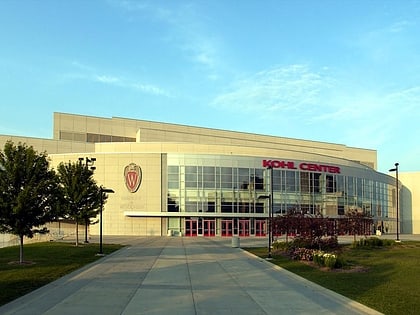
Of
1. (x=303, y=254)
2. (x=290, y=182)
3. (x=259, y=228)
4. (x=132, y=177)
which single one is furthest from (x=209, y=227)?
(x=303, y=254)

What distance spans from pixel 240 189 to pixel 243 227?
18.1 ft

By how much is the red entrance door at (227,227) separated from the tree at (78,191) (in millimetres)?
32093

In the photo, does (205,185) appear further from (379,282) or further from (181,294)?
(181,294)

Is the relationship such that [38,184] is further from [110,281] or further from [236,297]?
[236,297]

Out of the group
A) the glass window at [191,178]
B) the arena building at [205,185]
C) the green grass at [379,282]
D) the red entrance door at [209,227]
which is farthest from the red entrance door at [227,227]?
the green grass at [379,282]

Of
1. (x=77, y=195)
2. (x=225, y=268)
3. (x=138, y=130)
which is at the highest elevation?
(x=138, y=130)

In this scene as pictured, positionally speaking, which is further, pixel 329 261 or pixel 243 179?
pixel 243 179

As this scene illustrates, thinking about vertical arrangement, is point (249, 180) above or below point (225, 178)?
below

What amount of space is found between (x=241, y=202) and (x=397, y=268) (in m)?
48.5

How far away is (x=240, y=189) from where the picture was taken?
68.9 m

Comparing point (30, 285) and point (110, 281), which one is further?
point (110, 281)

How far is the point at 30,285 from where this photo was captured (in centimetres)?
1517

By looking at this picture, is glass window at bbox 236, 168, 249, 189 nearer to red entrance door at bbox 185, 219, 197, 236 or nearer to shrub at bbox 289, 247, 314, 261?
red entrance door at bbox 185, 219, 197, 236

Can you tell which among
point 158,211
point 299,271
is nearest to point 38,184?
point 299,271
